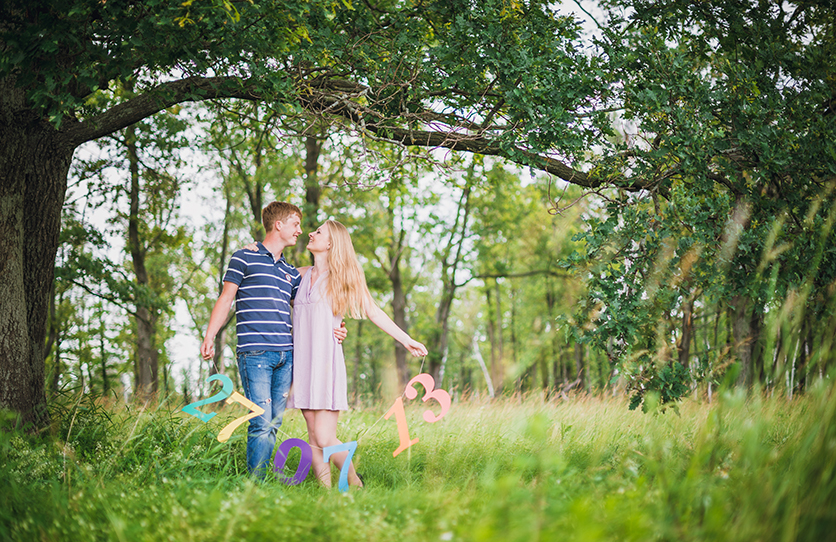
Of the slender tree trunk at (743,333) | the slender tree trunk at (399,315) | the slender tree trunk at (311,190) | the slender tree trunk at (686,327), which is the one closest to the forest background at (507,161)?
the slender tree trunk at (743,333)

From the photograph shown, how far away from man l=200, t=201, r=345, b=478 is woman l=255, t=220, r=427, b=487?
0.11m

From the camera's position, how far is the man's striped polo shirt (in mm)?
4230

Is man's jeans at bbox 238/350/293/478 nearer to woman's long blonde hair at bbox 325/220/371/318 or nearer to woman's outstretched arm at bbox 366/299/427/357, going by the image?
woman's long blonde hair at bbox 325/220/371/318

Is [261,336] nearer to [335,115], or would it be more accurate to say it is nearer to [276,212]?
[276,212]

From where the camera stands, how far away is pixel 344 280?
4363mm

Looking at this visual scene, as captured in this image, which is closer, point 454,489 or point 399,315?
point 454,489

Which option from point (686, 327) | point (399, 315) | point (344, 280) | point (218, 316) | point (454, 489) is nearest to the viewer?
point (454, 489)

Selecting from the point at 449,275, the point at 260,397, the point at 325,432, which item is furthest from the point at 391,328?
the point at 449,275

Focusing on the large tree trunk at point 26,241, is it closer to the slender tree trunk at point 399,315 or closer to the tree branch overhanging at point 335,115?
the tree branch overhanging at point 335,115

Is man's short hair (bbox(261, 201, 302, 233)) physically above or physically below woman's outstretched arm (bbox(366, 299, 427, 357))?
above

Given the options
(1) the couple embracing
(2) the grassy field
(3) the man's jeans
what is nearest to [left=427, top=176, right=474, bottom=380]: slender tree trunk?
(2) the grassy field

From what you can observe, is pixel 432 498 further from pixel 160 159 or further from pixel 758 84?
pixel 160 159

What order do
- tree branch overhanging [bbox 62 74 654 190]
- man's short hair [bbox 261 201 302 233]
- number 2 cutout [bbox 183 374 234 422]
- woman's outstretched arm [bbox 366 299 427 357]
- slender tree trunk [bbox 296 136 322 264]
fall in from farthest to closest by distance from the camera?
1. slender tree trunk [bbox 296 136 322 264]
2. tree branch overhanging [bbox 62 74 654 190]
3. man's short hair [bbox 261 201 302 233]
4. woman's outstretched arm [bbox 366 299 427 357]
5. number 2 cutout [bbox 183 374 234 422]

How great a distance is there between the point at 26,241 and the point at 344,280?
2.93 meters
